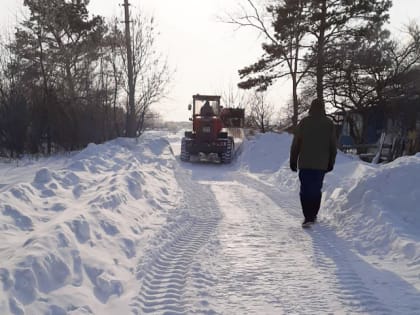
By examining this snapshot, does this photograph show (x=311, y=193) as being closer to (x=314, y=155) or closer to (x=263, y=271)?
(x=314, y=155)

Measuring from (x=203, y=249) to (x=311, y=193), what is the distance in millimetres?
2232

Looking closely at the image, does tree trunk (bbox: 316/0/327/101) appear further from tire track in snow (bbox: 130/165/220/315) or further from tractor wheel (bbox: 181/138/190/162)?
tire track in snow (bbox: 130/165/220/315)

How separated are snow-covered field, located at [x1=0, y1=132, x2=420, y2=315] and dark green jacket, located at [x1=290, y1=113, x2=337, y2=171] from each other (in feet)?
3.08

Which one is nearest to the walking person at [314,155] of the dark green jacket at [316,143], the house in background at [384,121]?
the dark green jacket at [316,143]

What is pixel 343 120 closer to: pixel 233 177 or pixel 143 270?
pixel 233 177

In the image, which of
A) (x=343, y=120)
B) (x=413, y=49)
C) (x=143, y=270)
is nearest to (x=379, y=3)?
(x=413, y=49)

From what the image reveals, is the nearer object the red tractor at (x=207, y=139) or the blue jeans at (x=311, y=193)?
the blue jeans at (x=311, y=193)

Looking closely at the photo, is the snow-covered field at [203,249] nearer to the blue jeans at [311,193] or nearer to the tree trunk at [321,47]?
the blue jeans at [311,193]

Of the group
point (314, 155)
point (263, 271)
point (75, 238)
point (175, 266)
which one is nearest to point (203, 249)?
point (175, 266)

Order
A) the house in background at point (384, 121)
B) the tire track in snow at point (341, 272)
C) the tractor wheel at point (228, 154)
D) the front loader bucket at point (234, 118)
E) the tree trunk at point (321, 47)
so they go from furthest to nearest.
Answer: the house in background at point (384, 121) → the front loader bucket at point (234, 118) → the tree trunk at point (321, 47) → the tractor wheel at point (228, 154) → the tire track in snow at point (341, 272)

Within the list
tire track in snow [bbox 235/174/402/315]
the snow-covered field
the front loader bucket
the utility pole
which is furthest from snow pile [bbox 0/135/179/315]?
the front loader bucket

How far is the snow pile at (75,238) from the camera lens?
3.43 metres

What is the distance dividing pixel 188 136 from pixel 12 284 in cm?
1411

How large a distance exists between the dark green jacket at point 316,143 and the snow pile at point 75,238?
8.31ft
